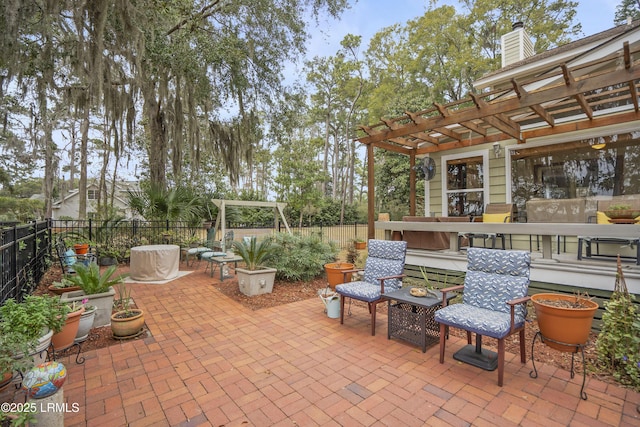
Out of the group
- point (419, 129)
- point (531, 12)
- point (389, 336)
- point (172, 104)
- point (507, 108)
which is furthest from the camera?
point (531, 12)

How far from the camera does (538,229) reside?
13.4 ft

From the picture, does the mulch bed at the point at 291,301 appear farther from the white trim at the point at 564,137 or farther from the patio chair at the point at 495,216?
the white trim at the point at 564,137

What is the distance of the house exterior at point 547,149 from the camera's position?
3.82m

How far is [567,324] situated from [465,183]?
16.7ft

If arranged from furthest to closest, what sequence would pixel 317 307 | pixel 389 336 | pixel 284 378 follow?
pixel 317 307
pixel 389 336
pixel 284 378

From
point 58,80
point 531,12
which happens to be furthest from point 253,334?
point 531,12

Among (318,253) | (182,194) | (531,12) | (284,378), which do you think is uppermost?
(531,12)

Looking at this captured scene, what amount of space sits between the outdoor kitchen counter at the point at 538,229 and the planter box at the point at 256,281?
2232 mm

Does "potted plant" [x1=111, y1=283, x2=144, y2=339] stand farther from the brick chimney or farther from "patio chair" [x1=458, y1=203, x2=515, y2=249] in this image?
the brick chimney

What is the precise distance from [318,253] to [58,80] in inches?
Result: 323

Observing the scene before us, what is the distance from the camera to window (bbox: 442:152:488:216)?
22.3 ft

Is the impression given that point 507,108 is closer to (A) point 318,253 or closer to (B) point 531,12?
(A) point 318,253

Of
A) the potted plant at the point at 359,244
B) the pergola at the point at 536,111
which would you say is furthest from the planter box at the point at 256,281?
the potted plant at the point at 359,244

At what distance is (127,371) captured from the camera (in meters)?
2.68
